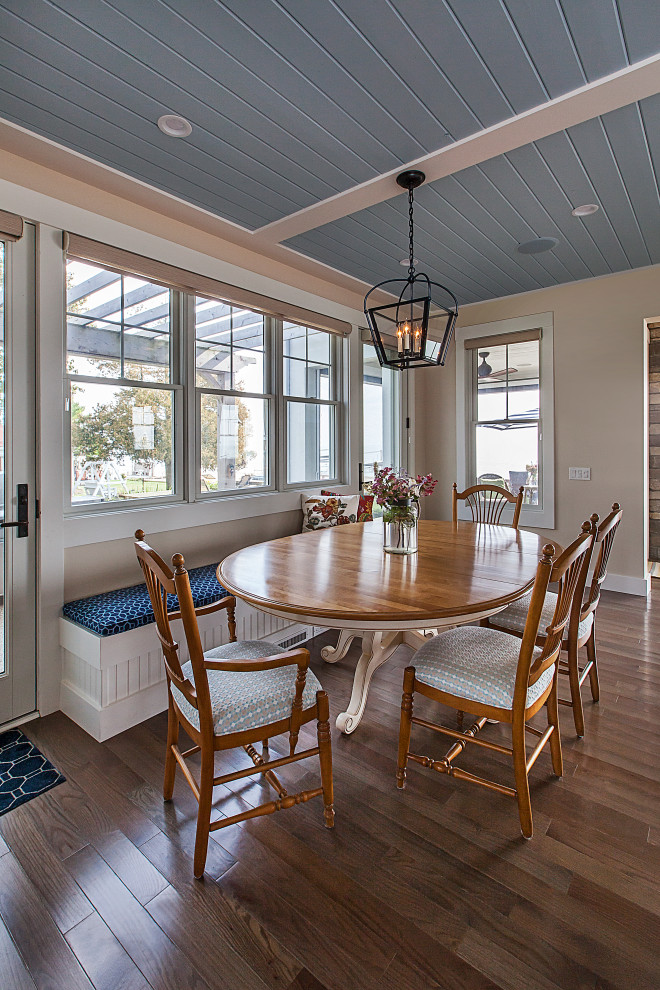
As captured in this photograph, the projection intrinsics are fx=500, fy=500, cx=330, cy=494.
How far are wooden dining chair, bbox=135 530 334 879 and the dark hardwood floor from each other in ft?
0.47

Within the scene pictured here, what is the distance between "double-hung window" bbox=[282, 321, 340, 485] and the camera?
3.86 m

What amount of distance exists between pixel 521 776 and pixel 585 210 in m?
3.02

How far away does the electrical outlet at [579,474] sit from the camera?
4348 mm

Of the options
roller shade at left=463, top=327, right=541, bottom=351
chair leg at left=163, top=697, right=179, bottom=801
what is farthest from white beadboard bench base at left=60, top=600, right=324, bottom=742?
roller shade at left=463, top=327, right=541, bottom=351

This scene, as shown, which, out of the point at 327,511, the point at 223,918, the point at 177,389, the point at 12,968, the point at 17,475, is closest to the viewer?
the point at 12,968

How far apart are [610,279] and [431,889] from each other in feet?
14.6

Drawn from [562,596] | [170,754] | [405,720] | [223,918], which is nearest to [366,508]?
[405,720]

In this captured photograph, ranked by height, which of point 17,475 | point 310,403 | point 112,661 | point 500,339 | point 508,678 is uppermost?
point 500,339

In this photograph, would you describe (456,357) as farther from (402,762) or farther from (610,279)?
(402,762)

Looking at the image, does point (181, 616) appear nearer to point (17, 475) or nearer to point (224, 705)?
point (224, 705)

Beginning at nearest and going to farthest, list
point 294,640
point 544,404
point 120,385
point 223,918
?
point 223,918, point 120,385, point 294,640, point 544,404

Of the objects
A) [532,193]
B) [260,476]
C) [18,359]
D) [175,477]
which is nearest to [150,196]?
[18,359]

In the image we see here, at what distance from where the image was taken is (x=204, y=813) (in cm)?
146

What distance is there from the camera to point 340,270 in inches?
153
